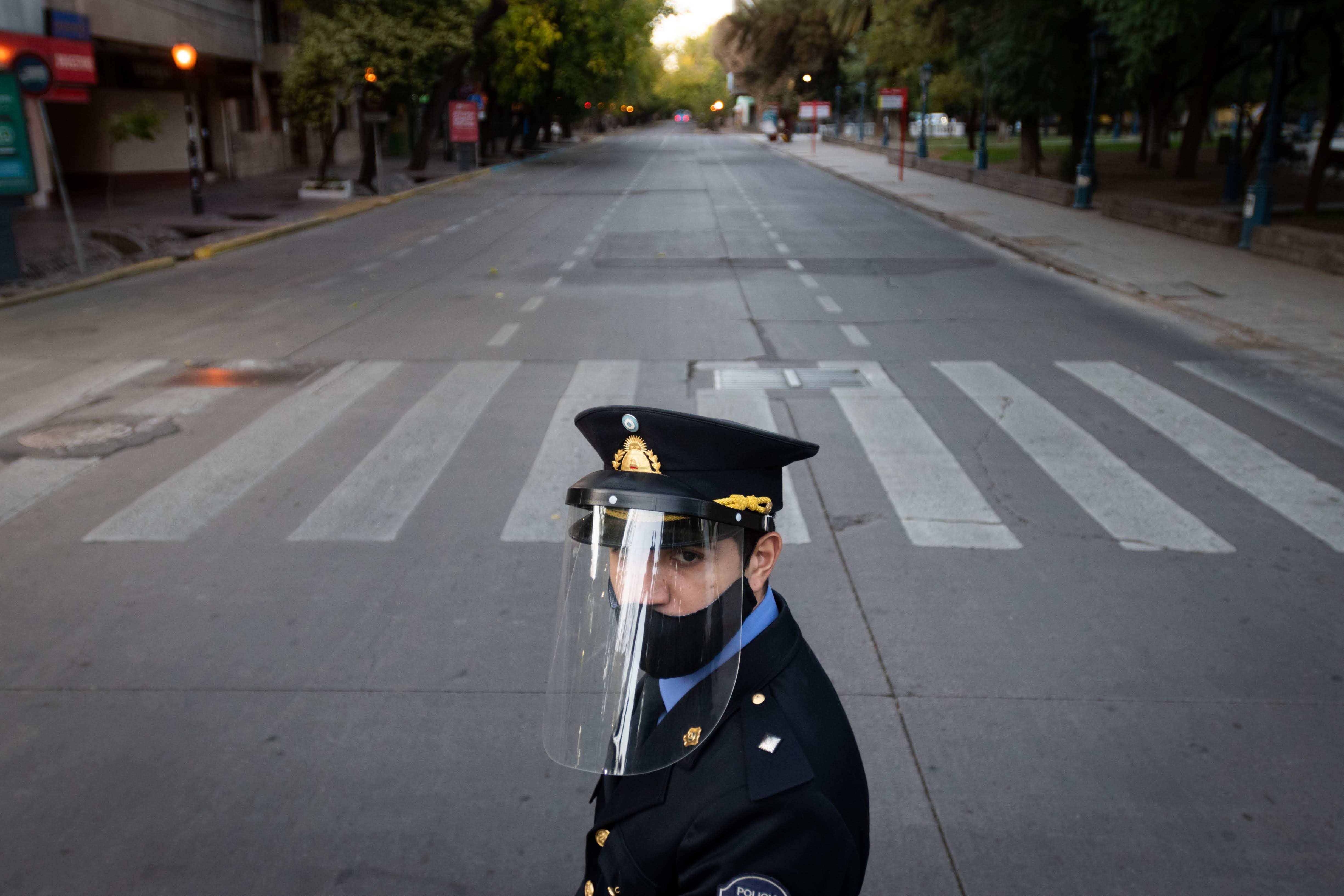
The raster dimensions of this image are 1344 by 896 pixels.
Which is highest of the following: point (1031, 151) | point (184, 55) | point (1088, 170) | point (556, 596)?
point (184, 55)

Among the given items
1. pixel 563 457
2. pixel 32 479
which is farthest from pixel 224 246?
pixel 563 457

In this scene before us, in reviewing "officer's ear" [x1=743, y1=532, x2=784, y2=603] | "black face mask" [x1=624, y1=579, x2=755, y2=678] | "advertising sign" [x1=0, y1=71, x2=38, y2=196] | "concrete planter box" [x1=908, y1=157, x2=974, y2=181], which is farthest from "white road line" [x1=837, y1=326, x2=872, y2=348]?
"concrete planter box" [x1=908, y1=157, x2=974, y2=181]

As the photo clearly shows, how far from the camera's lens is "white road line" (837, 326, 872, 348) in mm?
12477

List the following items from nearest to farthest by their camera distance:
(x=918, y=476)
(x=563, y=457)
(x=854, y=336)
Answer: (x=918, y=476), (x=563, y=457), (x=854, y=336)

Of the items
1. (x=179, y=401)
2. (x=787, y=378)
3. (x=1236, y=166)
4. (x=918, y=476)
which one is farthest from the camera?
(x=1236, y=166)

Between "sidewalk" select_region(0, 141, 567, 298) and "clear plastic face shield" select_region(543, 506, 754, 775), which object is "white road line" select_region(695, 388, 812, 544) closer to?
"clear plastic face shield" select_region(543, 506, 754, 775)

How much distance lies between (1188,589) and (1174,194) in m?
27.5

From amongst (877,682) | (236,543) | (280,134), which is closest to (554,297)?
(236,543)

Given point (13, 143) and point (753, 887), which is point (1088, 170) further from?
point (753, 887)

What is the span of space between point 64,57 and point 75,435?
17.4 meters

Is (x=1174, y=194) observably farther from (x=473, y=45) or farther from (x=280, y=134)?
(x=280, y=134)

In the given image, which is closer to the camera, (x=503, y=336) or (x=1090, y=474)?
(x=1090, y=474)

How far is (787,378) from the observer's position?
35.4 feet

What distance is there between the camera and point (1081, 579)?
5.97 m
